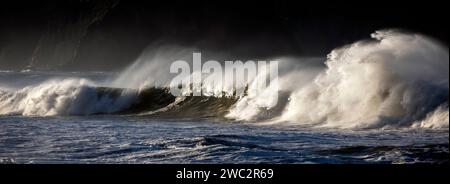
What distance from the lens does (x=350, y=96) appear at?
20516 mm

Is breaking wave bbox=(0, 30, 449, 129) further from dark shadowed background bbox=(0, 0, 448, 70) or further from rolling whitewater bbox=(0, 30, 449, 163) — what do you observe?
dark shadowed background bbox=(0, 0, 448, 70)

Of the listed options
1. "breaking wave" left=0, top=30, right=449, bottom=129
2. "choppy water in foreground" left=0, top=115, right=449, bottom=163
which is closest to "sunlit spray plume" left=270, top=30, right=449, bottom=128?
"breaking wave" left=0, top=30, right=449, bottom=129

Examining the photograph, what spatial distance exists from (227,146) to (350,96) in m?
6.83

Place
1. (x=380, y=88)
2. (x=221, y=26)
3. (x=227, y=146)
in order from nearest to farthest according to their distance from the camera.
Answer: (x=227, y=146) < (x=380, y=88) < (x=221, y=26)

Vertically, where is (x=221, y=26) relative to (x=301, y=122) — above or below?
above

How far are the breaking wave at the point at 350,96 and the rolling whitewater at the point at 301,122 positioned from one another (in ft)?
0.11

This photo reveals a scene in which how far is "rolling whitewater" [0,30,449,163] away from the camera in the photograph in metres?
13.6

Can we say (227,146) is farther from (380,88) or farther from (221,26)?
(221,26)

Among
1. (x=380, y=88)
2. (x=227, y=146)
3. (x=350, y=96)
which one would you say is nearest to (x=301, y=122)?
(x=350, y=96)
